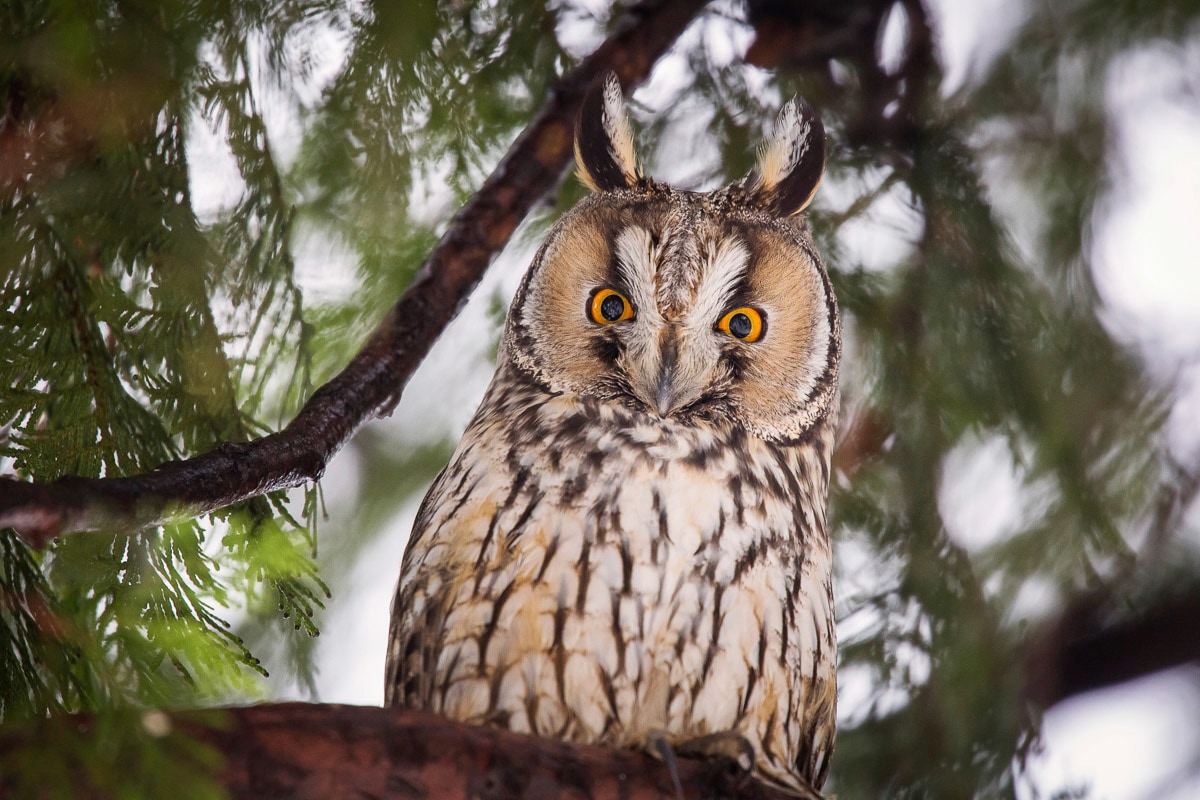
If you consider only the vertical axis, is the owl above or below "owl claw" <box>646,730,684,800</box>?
above

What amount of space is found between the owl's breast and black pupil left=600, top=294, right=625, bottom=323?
0.17 meters

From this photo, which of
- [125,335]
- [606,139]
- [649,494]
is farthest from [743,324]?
[125,335]

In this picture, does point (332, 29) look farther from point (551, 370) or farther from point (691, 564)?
point (691, 564)

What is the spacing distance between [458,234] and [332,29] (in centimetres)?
46

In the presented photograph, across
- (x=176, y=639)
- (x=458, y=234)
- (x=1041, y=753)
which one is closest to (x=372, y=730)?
(x=176, y=639)

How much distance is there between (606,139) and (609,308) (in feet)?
1.35

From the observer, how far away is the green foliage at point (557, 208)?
149 centimetres

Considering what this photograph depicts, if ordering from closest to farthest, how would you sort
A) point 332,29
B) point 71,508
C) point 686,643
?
1. point 71,508
2. point 686,643
3. point 332,29

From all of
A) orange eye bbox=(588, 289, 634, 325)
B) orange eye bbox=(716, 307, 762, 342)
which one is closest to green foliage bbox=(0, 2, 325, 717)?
orange eye bbox=(588, 289, 634, 325)

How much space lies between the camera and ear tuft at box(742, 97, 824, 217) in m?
2.12

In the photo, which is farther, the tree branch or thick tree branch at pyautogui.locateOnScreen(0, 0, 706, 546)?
the tree branch

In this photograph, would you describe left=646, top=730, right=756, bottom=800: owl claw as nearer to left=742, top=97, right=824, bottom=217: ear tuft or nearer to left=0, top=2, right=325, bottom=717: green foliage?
left=0, top=2, right=325, bottom=717: green foliage

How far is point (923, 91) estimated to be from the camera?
7.61ft

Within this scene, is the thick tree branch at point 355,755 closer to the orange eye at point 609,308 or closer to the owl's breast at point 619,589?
the owl's breast at point 619,589
